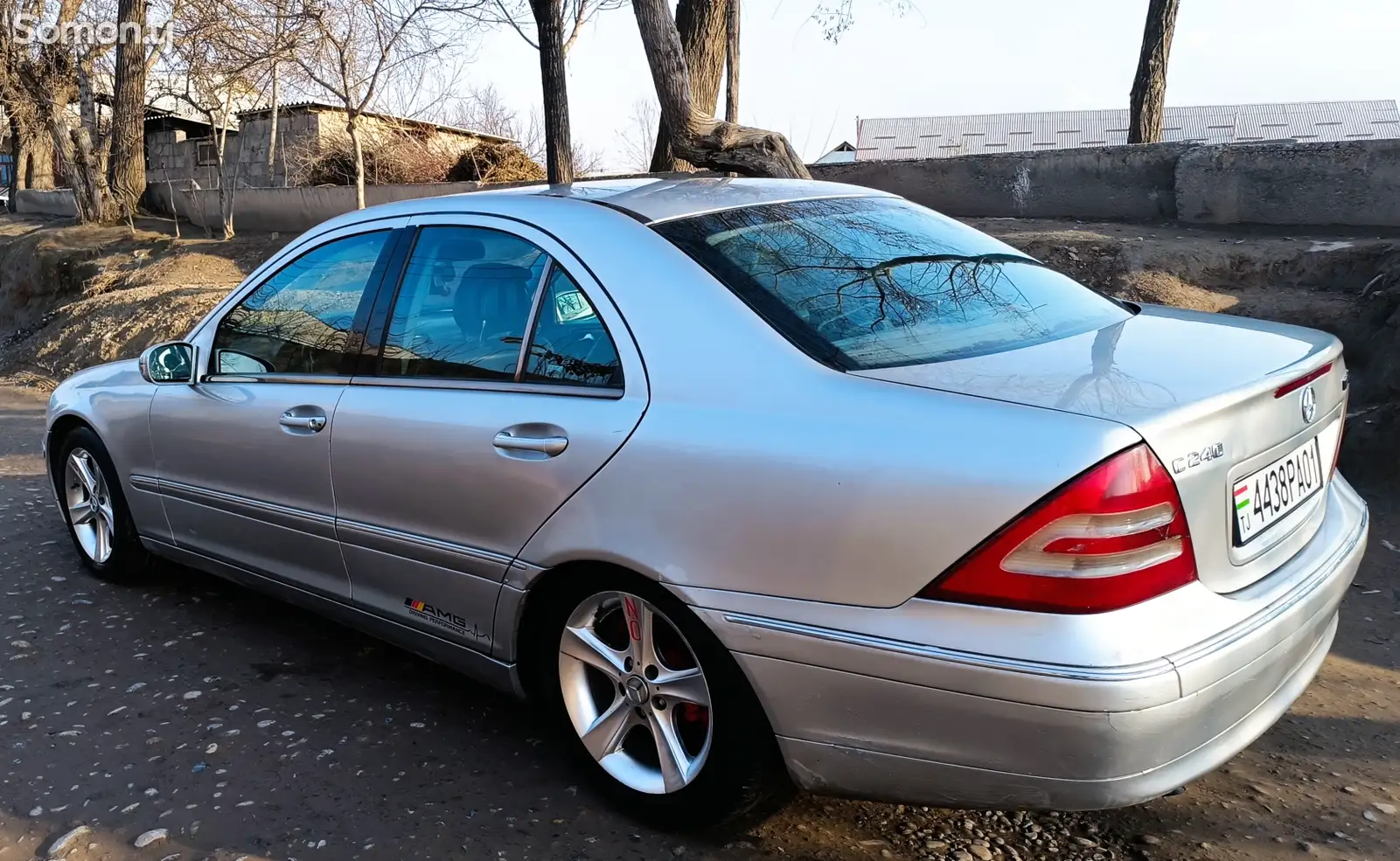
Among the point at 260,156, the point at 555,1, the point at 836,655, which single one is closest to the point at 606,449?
the point at 836,655

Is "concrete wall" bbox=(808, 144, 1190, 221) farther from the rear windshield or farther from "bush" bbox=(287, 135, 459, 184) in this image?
"bush" bbox=(287, 135, 459, 184)

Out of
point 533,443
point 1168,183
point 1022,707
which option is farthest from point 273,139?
point 1022,707

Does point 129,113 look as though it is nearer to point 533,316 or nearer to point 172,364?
point 172,364

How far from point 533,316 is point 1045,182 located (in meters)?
8.46

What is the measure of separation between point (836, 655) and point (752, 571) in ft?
0.81

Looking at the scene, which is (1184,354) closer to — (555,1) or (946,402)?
(946,402)

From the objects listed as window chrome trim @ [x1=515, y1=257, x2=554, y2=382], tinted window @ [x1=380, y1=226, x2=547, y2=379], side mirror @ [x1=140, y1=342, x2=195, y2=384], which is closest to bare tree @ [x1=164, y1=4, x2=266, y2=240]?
side mirror @ [x1=140, y1=342, x2=195, y2=384]

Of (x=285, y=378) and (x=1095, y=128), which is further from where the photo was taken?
(x=1095, y=128)

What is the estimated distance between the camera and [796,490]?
85.4 inches

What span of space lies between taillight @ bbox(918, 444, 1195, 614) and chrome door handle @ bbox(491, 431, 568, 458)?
1047 millimetres

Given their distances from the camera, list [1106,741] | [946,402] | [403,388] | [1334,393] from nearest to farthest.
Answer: [1106,741] < [946,402] < [1334,393] < [403,388]

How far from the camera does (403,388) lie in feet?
10.1

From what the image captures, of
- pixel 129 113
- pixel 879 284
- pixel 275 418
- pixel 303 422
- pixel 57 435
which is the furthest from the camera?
pixel 129 113

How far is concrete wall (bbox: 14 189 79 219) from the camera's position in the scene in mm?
26281
